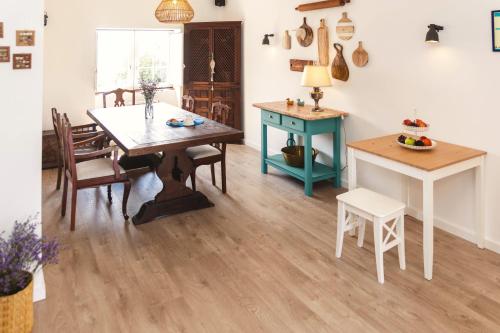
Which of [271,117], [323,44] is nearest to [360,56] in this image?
[323,44]

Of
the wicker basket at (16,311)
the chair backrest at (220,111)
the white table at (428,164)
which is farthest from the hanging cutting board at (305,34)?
the wicker basket at (16,311)

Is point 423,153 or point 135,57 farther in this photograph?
point 135,57

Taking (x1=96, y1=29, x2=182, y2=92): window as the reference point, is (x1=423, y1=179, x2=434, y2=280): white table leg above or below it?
below

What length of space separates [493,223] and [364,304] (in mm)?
1351

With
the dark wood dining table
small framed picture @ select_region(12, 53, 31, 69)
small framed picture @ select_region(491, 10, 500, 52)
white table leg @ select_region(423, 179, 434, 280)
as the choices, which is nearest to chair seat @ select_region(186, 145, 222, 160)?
the dark wood dining table

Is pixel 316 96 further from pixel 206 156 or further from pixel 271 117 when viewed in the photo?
pixel 206 156

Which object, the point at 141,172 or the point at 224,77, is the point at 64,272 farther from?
the point at 224,77

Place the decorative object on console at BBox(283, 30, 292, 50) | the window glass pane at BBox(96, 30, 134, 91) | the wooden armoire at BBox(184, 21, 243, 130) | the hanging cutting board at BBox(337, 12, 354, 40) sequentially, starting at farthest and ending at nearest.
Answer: the wooden armoire at BBox(184, 21, 243, 130)
the window glass pane at BBox(96, 30, 134, 91)
the decorative object on console at BBox(283, 30, 292, 50)
the hanging cutting board at BBox(337, 12, 354, 40)

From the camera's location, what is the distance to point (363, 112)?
4.16 meters

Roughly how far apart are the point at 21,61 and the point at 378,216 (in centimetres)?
226

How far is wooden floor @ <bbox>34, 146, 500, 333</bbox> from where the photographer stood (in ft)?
7.66

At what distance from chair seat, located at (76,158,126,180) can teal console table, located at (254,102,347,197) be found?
1.83 m

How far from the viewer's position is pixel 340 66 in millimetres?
4312

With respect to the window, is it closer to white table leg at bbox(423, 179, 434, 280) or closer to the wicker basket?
the wicker basket
